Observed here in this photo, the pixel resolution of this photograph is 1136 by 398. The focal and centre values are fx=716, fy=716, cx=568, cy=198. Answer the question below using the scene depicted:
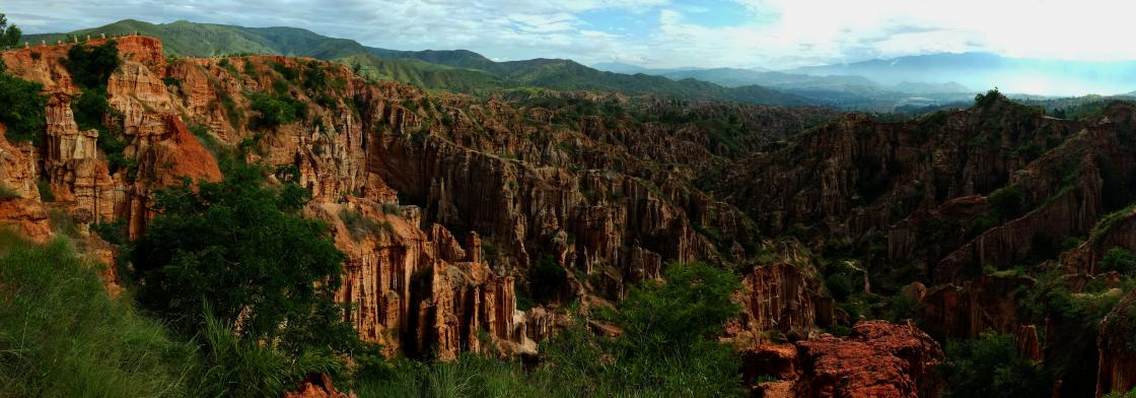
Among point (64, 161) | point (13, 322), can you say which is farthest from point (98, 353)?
point (64, 161)

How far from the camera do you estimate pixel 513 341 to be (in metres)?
27.0

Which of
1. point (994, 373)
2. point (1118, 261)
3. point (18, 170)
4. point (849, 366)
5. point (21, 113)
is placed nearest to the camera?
point (849, 366)

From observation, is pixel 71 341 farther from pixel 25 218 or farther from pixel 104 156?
pixel 104 156

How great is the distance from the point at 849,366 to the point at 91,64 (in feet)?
98.9

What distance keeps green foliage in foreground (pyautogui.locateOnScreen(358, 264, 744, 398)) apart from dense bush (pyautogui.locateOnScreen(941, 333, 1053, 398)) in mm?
6965

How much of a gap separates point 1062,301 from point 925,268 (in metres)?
Result: 31.7

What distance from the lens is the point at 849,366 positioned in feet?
34.1

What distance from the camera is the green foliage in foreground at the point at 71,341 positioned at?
19.6ft

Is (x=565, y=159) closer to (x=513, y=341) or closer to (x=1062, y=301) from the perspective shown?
(x=513, y=341)

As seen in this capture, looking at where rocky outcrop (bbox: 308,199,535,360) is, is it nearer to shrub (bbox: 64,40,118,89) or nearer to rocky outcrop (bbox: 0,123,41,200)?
rocky outcrop (bbox: 0,123,41,200)

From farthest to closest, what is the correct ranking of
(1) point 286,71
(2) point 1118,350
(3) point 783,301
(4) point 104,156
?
Answer: (1) point 286,71, (3) point 783,301, (4) point 104,156, (2) point 1118,350

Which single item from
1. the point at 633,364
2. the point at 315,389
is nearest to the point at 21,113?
the point at 315,389

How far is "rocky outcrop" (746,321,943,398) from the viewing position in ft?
32.2

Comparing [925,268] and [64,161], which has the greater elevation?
[64,161]
